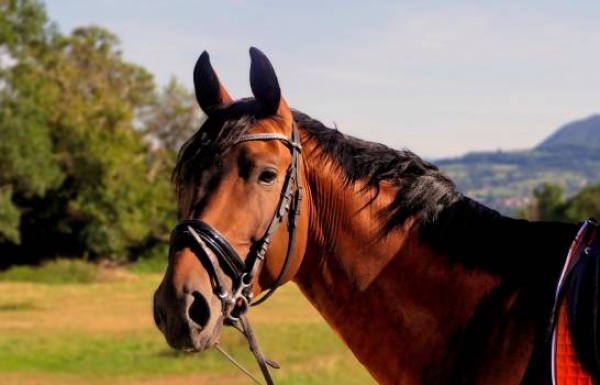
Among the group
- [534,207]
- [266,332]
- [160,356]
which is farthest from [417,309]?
[534,207]

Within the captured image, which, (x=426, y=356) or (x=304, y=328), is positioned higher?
(x=426, y=356)

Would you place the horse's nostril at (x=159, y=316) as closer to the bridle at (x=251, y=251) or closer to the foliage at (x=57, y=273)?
the bridle at (x=251, y=251)

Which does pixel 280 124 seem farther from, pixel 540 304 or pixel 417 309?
pixel 540 304

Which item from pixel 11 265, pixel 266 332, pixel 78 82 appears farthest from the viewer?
pixel 78 82

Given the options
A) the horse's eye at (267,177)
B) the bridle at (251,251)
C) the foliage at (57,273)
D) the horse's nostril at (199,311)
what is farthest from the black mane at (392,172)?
the foliage at (57,273)

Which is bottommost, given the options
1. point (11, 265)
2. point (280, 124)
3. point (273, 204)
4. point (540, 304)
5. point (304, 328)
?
point (11, 265)

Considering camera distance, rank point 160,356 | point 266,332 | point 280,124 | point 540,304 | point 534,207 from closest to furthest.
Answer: point 540,304 < point 280,124 < point 160,356 < point 266,332 < point 534,207

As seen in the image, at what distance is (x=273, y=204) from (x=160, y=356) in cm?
1700

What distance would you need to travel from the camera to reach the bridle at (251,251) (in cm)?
315

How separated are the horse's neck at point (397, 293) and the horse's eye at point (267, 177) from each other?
0.27 metres

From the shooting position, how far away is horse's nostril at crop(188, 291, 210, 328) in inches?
121

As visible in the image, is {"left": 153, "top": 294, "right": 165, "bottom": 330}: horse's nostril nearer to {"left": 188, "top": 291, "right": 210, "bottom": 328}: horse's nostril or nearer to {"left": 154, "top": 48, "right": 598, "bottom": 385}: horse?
{"left": 154, "top": 48, "right": 598, "bottom": 385}: horse

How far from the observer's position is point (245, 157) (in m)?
3.34

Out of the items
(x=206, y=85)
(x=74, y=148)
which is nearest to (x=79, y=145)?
(x=74, y=148)
